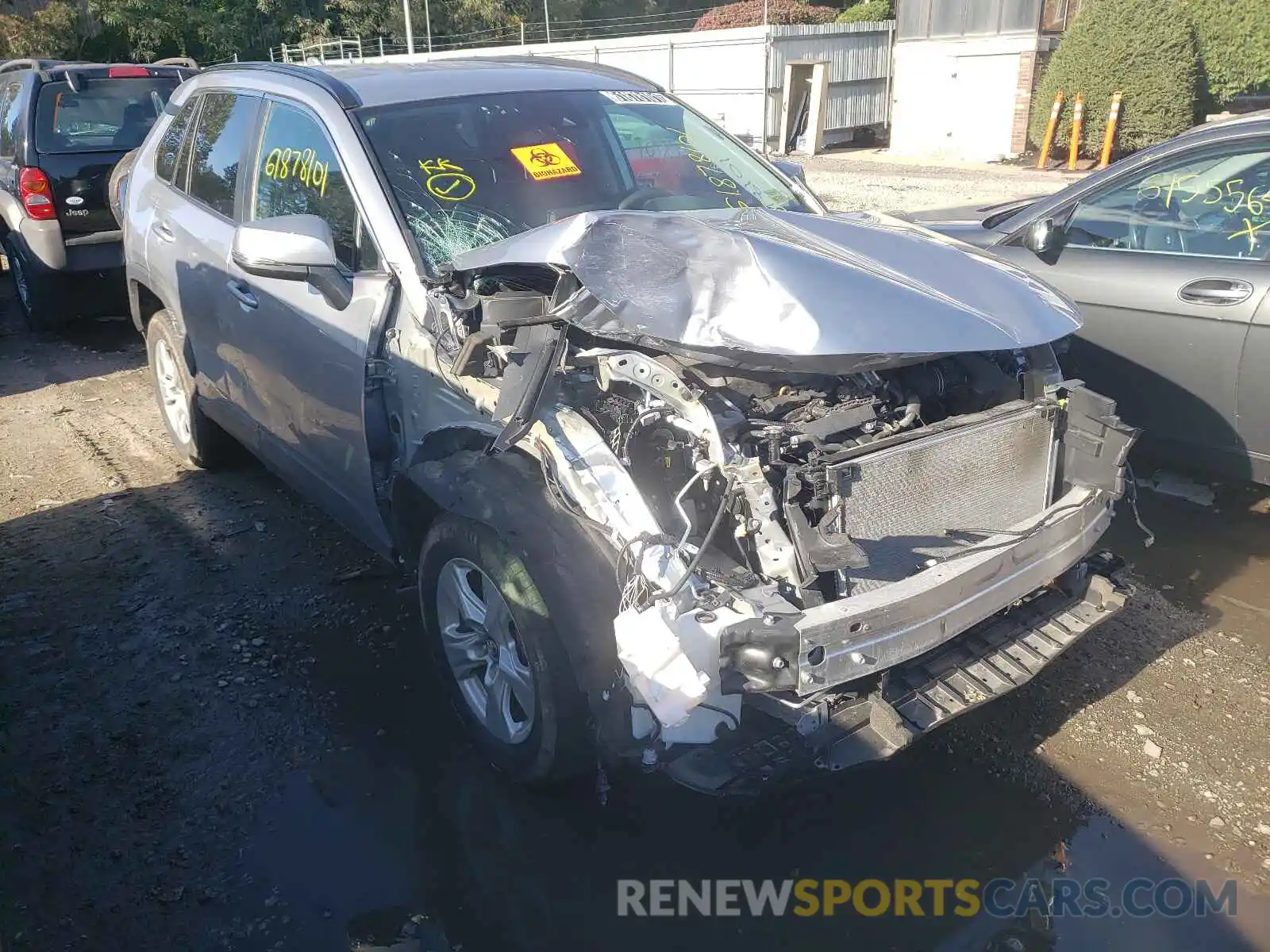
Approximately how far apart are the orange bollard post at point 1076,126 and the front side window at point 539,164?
14.6 m

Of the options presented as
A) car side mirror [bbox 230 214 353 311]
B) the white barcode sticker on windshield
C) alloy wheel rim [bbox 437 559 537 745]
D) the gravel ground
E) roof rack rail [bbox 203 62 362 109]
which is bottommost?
alloy wheel rim [bbox 437 559 537 745]

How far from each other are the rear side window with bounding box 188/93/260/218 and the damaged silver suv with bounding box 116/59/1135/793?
0.35 meters

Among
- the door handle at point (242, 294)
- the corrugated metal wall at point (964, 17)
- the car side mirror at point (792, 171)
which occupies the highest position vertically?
the corrugated metal wall at point (964, 17)

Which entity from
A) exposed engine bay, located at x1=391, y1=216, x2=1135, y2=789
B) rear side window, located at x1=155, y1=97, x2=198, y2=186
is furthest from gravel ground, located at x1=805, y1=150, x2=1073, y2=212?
exposed engine bay, located at x1=391, y1=216, x2=1135, y2=789

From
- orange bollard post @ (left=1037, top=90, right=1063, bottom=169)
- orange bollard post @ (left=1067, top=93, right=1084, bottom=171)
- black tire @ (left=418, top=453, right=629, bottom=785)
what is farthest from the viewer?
orange bollard post @ (left=1037, top=90, right=1063, bottom=169)

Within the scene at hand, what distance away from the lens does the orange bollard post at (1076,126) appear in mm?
16719

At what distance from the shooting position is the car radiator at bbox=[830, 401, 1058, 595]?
290 cm

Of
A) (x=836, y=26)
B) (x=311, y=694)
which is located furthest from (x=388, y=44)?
(x=311, y=694)

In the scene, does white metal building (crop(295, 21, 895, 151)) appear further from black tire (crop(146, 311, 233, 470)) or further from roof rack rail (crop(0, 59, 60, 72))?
black tire (crop(146, 311, 233, 470))

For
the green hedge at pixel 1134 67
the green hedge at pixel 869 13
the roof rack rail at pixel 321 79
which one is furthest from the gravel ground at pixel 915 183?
the roof rack rail at pixel 321 79

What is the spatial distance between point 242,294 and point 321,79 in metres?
0.96

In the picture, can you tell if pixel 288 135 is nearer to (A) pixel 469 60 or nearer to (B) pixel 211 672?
(A) pixel 469 60

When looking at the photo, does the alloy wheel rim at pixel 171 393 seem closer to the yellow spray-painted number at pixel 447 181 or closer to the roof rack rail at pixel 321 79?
the roof rack rail at pixel 321 79

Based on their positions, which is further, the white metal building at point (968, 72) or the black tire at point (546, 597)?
the white metal building at point (968, 72)
